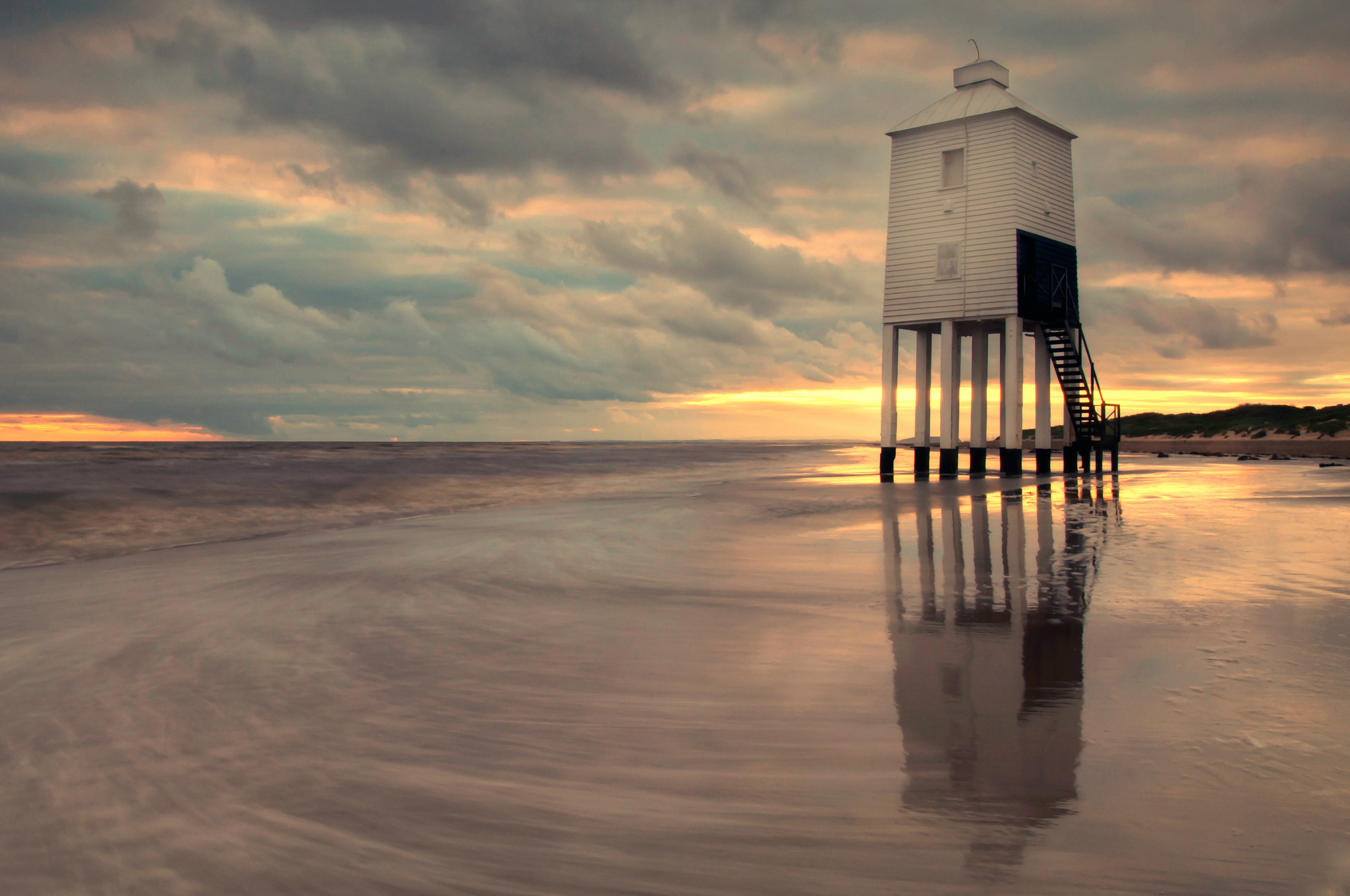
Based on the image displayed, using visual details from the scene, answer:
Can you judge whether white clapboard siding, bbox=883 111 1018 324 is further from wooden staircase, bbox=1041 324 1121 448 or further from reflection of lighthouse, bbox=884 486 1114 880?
reflection of lighthouse, bbox=884 486 1114 880

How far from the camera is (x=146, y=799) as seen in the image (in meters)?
2.91

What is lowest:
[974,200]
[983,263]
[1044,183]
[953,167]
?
[983,263]

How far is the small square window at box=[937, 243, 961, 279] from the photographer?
22.8 meters

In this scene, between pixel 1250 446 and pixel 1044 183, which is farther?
pixel 1250 446

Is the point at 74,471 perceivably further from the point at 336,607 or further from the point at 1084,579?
the point at 1084,579

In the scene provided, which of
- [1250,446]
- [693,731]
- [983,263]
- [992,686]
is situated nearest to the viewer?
[693,731]

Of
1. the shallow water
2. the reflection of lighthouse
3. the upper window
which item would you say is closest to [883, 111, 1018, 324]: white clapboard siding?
the upper window

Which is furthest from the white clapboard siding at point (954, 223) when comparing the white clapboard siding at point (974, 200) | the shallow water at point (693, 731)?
the shallow water at point (693, 731)

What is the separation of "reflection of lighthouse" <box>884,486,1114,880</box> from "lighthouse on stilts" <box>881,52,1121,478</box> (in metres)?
15.5

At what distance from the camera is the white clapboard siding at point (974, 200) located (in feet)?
72.4

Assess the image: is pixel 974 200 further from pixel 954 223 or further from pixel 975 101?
pixel 975 101

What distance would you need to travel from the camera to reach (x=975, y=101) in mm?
22859

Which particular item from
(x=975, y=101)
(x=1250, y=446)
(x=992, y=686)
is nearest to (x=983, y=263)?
(x=975, y=101)

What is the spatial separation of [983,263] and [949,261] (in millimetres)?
977
